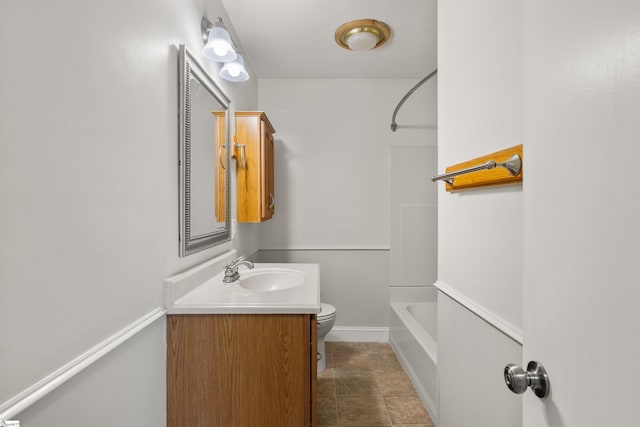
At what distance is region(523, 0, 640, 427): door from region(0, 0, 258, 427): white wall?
96cm

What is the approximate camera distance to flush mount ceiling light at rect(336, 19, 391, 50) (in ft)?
6.69

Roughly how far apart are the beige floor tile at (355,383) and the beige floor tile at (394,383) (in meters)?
0.04

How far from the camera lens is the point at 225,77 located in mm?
1771

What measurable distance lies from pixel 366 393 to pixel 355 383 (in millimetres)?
128

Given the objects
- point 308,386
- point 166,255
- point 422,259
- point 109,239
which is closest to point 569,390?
point 308,386

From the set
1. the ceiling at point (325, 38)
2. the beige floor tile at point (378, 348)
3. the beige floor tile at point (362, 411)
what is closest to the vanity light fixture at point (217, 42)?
the ceiling at point (325, 38)

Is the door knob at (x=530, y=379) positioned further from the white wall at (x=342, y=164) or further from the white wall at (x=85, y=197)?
the white wall at (x=342, y=164)

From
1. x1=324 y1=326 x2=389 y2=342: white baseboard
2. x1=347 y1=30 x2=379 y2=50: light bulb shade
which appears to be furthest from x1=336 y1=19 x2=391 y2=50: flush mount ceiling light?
x1=324 y1=326 x2=389 y2=342: white baseboard

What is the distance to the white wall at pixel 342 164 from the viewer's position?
288 cm

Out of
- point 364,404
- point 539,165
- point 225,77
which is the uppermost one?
point 225,77

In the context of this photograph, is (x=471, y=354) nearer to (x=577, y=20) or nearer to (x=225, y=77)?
(x=577, y=20)

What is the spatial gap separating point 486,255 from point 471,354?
0.40 meters

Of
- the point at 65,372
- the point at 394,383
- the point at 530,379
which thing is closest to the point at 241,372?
the point at 65,372

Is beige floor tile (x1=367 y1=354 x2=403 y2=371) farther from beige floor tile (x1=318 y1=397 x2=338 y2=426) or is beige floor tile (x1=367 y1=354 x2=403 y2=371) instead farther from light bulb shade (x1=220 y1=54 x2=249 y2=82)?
light bulb shade (x1=220 y1=54 x2=249 y2=82)
